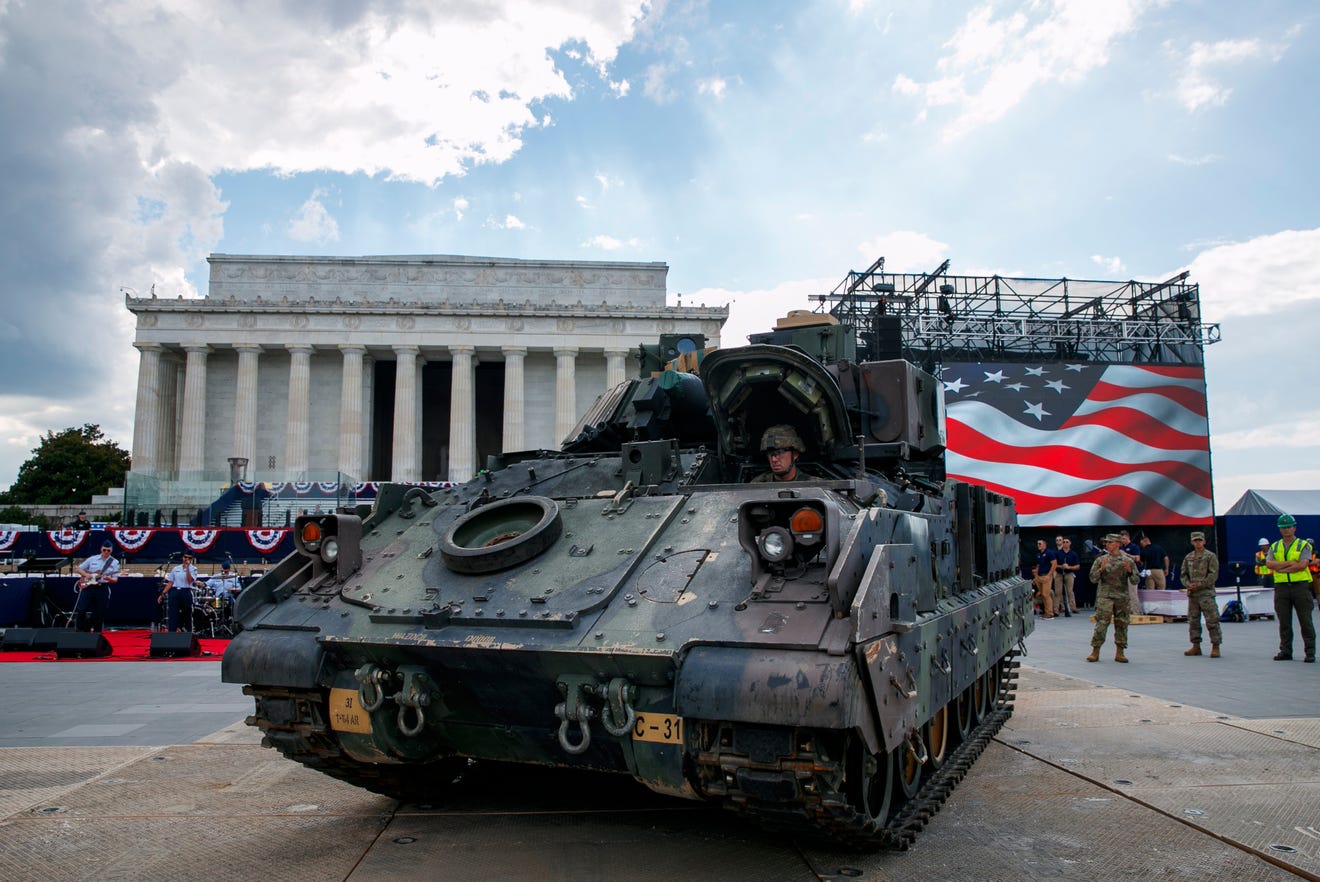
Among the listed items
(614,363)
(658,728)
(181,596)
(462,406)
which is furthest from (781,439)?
(462,406)

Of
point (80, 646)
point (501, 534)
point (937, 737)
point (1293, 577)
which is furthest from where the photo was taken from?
point (80, 646)

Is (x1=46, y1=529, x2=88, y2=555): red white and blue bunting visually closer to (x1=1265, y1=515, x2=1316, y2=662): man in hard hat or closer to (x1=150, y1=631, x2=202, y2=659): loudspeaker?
(x1=150, y1=631, x2=202, y2=659): loudspeaker

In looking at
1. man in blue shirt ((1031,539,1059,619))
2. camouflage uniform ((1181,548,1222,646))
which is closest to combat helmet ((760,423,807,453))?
camouflage uniform ((1181,548,1222,646))

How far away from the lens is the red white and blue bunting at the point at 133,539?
25469 millimetres

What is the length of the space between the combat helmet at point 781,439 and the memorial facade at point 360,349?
43.6 meters

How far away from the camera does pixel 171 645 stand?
15.0 meters

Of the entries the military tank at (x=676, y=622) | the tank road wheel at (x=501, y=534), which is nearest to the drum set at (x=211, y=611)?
the military tank at (x=676, y=622)

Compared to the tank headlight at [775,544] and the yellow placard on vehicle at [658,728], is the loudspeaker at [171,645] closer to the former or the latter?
the yellow placard on vehicle at [658,728]

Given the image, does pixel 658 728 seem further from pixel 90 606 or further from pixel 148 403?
pixel 148 403

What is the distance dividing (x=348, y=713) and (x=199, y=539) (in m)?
22.7

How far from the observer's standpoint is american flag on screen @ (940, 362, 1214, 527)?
24.8 m

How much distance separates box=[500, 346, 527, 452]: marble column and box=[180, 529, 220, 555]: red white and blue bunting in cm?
2635

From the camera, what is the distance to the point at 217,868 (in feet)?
16.9

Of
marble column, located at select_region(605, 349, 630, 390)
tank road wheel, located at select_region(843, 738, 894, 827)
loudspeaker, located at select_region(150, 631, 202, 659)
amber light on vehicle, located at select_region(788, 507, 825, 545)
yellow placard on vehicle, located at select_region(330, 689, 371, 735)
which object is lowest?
loudspeaker, located at select_region(150, 631, 202, 659)
